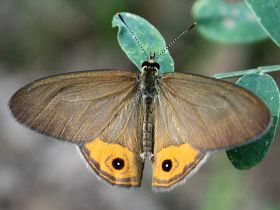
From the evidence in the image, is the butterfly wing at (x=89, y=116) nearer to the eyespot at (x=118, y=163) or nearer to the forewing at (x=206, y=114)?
the eyespot at (x=118, y=163)

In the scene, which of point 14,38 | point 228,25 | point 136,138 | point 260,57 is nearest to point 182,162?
point 136,138

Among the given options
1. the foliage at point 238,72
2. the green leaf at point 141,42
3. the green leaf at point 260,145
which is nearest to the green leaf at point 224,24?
the foliage at point 238,72

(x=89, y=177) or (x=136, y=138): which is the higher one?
(x=89, y=177)

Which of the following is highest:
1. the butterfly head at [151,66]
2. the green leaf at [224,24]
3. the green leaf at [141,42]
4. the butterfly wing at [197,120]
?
the green leaf at [224,24]

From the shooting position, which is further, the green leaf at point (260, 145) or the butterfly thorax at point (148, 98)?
the butterfly thorax at point (148, 98)

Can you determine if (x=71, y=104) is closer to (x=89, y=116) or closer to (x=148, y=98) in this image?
(x=89, y=116)

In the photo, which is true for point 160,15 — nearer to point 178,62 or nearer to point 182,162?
point 178,62

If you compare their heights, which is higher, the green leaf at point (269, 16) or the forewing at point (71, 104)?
the green leaf at point (269, 16)
